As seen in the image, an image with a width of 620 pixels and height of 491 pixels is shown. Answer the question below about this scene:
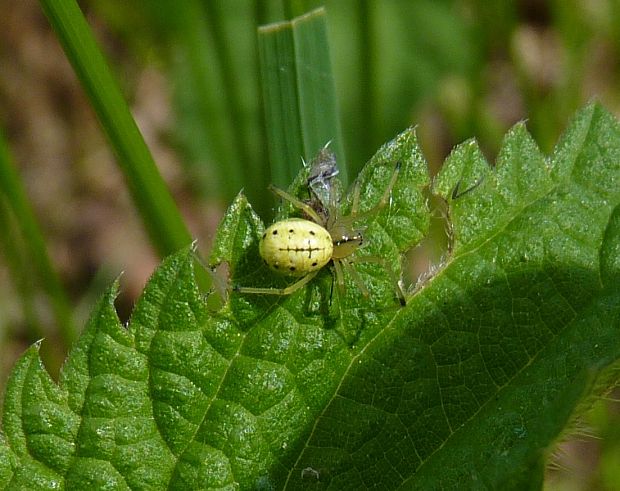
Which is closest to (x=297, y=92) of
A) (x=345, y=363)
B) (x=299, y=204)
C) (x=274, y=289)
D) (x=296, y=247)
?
(x=299, y=204)

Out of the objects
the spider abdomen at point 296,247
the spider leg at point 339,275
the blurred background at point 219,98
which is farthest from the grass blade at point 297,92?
the blurred background at point 219,98

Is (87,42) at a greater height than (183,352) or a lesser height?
greater

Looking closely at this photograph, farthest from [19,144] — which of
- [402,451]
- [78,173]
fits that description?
[402,451]

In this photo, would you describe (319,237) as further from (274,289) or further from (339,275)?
(274,289)

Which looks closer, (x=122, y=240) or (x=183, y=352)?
(x=183, y=352)

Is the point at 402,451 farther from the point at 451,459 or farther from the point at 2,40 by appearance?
the point at 2,40

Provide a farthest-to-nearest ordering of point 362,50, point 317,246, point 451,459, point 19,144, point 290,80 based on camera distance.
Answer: point 19,144 < point 362,50 < point 290,80 < point 317,246 < point 451,459

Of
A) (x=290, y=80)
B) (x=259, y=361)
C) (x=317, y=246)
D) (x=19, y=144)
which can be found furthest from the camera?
(x=19, y=144)

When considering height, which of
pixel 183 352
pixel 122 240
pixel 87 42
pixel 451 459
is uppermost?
pixel 122 240
